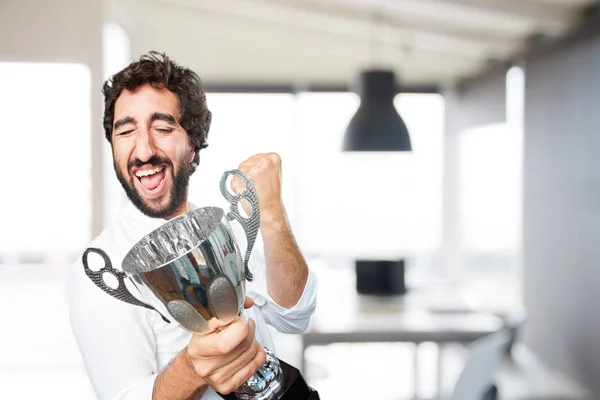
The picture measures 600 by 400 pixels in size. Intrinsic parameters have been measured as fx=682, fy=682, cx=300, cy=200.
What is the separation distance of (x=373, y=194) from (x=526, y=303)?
225 centimetres

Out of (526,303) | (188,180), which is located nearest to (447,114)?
(526,303)

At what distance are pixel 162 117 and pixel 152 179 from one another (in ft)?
0.28

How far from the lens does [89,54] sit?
2504 millimetres

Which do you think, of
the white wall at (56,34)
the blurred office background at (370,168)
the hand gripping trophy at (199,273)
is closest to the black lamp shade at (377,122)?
the blurred office background at (370,168)

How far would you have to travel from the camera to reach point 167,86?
94 cm

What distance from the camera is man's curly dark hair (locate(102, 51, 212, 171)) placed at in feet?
3.05

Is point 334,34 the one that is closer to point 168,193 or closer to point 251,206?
point 168,193

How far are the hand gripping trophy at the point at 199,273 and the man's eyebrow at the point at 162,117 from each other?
0.56 ft

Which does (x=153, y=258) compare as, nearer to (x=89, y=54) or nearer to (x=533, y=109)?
(x=89, y=54)

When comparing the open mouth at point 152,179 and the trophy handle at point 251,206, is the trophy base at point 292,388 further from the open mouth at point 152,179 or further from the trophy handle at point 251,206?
the open mouth at point 152,179

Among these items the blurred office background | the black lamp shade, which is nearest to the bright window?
the blurred office background

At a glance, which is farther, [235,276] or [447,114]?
[447,114]

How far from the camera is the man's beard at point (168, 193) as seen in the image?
3.07 feet

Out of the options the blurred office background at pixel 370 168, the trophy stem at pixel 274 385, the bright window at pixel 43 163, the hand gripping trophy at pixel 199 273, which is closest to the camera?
the hand gripping trophy at pixel 199 273
